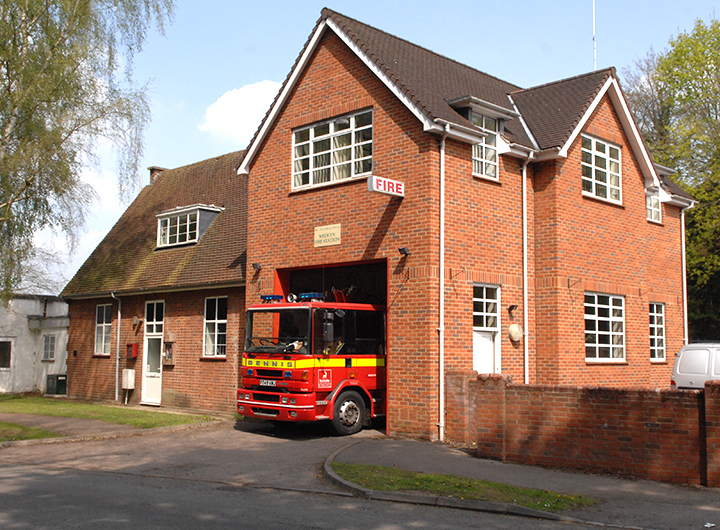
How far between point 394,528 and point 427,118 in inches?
353

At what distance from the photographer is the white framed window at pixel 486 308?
1534cm

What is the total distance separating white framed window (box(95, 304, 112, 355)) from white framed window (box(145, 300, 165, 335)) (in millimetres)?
2480

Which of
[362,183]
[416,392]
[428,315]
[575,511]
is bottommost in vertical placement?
[575,511]

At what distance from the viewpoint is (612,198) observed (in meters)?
18.4

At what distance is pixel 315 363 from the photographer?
45.7 ft

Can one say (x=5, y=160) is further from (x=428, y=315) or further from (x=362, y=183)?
(x=428, y=315)

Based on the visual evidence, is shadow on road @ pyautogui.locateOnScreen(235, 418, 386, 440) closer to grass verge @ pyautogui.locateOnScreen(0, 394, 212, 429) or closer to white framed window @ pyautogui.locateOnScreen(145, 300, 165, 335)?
grass verge @ pyautogui.locateOnScreen(0, 394, 212, 429)

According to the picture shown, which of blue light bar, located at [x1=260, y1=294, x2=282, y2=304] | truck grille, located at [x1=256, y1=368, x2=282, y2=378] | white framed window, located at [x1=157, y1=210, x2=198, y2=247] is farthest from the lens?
white framed window, located at [x1=157, y1=210, x2=198, y2=247]

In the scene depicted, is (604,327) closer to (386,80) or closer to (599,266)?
(599,266)

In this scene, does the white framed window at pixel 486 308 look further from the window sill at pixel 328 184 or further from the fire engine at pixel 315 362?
the window sill at pixel 328 184

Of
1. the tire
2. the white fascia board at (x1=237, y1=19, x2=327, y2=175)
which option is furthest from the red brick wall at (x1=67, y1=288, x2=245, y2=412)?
the tire

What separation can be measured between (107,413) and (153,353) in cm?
377

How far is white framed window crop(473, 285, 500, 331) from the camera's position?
50.3 ft

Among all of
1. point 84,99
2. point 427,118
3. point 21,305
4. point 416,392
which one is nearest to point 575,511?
point 416,392
